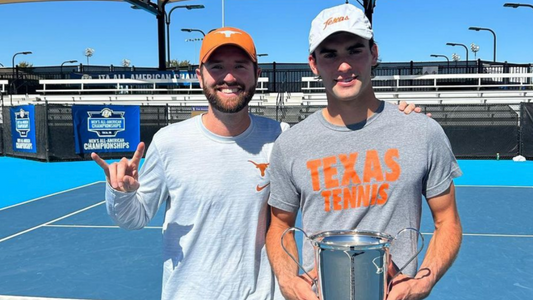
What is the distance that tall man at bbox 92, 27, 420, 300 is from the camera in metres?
2.53

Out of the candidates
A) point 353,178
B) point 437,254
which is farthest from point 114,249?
point 437,254

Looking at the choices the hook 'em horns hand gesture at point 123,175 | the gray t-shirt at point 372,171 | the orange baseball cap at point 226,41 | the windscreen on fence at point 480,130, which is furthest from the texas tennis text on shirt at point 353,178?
the windscreen on fence at point 480,130

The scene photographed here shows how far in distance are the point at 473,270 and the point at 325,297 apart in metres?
4.45

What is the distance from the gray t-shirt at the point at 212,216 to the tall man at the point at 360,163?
0.39 metres

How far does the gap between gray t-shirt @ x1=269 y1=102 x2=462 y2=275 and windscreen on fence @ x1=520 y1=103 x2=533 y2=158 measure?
1780cm

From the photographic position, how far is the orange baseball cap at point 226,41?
2484 mm

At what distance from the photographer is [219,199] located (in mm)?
2535

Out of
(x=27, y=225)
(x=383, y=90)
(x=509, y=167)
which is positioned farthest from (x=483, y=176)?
(x=383, y=90)

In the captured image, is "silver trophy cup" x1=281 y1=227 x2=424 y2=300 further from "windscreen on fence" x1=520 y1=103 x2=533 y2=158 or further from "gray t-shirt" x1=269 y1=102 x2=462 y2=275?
"windscreen on fence" x1=520 y1=103 x2=533 y2=158

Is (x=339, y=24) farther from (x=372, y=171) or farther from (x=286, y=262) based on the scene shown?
(x=286, y=262)

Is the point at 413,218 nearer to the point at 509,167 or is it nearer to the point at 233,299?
the point at 233,299

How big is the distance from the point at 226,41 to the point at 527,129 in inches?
711

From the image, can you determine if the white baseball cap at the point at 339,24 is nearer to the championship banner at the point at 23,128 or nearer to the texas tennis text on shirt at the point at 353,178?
the texas tennis text on shirt at the point at 353,178

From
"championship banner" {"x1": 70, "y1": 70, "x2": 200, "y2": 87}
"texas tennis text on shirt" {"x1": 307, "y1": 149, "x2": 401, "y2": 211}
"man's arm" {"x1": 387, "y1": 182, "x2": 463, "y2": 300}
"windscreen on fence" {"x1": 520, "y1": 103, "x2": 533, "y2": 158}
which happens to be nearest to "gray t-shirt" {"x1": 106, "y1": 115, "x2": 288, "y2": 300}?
"texas tennis text on shirt" {"x1": 307, "y1": 149, "x2": 401, "y2": 211}
